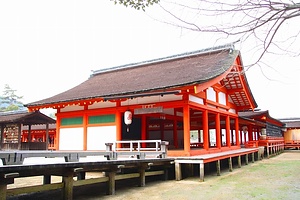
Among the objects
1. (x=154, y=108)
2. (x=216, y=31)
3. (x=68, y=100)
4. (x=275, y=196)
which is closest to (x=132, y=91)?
(x=154, y=108)

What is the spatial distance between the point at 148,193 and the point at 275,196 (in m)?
3.34

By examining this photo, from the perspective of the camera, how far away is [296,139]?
34469 mm

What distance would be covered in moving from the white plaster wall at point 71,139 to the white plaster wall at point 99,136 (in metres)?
0.56

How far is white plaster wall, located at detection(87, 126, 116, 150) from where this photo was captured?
39.3ft

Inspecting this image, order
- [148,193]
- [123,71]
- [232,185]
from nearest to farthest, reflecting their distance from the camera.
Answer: [148,193], [232,185], [123,71]

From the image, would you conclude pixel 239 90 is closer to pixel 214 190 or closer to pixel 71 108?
pixel 214 190

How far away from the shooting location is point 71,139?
43.1ft

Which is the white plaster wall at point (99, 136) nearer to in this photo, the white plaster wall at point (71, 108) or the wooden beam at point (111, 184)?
the white plaster wall at point (71, 108)

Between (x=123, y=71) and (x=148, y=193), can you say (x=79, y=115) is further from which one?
(x=148, y=193)

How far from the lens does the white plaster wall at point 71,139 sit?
1288 centimetres

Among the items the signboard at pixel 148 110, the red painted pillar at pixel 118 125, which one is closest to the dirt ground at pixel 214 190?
the signboard at pixel 148 110

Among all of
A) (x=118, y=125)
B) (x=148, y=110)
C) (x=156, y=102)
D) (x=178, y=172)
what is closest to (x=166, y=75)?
(x=156, y=102)

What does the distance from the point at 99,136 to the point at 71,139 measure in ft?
5.75

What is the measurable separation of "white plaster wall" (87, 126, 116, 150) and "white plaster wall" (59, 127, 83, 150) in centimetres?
56
